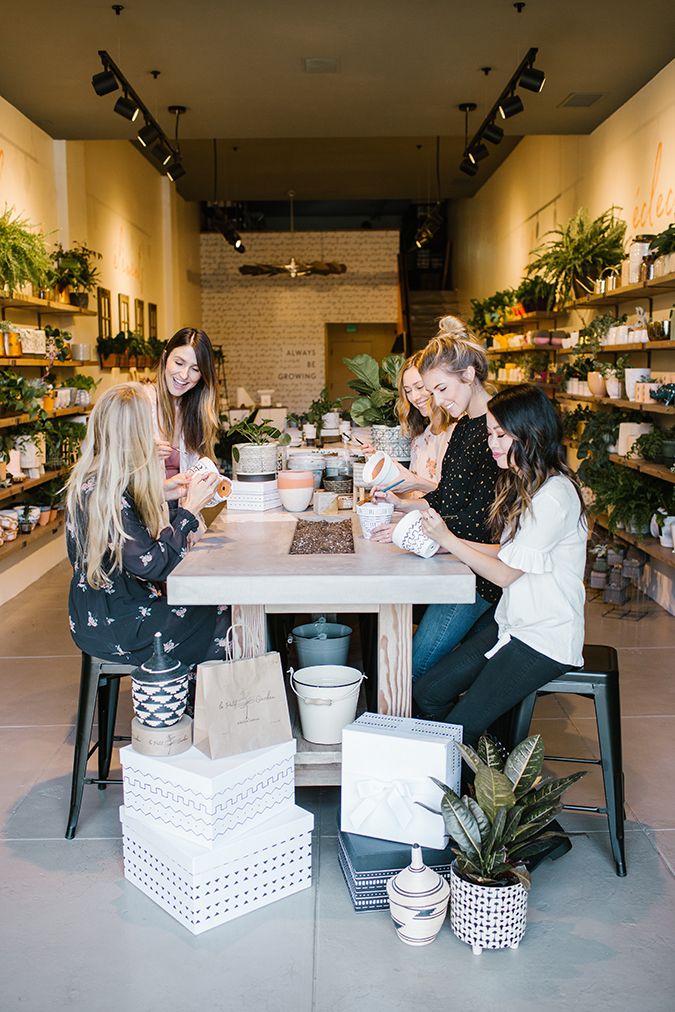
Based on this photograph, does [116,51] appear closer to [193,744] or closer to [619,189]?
[619,189]

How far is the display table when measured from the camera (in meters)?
2.37

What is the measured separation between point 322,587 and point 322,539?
1.62 ft

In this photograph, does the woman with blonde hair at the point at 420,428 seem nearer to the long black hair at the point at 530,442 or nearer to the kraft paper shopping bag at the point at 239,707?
the long black hair at the point at 530,442

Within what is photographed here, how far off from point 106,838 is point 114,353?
21.1 ft

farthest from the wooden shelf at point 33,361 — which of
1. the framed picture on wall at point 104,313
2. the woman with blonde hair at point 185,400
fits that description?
the woman with blonde hair at point 185,400

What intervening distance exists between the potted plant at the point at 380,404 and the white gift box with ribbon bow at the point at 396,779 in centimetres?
167

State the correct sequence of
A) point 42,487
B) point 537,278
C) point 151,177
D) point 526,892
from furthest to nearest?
point 151,177, point 537,278, point 42,487, point 526,892

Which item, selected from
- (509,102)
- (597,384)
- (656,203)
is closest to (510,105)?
(509,102)

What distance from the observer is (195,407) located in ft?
13.0

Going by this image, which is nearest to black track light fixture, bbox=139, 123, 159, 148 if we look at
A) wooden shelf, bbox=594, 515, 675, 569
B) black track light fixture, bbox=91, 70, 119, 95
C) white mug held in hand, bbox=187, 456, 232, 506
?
black track light fixture, bbox=91, 70, 119, 95

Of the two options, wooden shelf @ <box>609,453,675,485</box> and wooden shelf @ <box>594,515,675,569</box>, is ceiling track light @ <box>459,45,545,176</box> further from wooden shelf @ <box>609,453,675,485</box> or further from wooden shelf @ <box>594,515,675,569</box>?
wooden shelf @ <box>594,515,675,569</box>

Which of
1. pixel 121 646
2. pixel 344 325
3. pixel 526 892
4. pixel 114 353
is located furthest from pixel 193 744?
pixel 344 325

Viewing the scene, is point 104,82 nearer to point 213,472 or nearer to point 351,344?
point 213,472

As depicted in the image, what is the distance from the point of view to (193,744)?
2441mm
